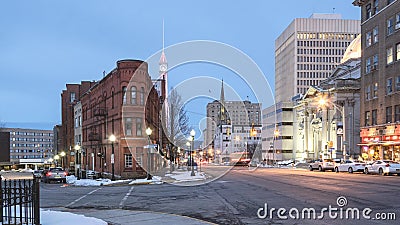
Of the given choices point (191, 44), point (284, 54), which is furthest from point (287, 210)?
point (284, 54)

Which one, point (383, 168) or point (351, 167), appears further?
point (351, 167)

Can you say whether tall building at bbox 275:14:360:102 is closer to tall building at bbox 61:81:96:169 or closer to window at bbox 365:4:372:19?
window at bbox 365:4:372:19

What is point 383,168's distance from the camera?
41344 mm

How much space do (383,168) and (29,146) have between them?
516 ft

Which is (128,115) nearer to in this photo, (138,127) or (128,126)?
(128,126)

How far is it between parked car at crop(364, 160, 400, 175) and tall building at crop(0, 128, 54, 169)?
13283cm

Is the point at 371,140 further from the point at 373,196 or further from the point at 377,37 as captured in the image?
the point at 373,196

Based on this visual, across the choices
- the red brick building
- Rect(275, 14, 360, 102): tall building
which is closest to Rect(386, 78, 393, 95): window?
the red brick building

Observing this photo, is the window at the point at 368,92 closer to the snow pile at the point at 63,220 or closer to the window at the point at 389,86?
the window at the point at 389,86

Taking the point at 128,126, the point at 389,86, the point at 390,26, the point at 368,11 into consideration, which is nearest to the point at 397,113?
the point at 389,86

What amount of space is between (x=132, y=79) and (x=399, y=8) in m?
32.9

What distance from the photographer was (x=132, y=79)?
139ft

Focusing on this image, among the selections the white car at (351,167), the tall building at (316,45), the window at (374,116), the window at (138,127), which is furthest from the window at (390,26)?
the tall building at (316,45)

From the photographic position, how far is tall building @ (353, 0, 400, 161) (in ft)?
175
